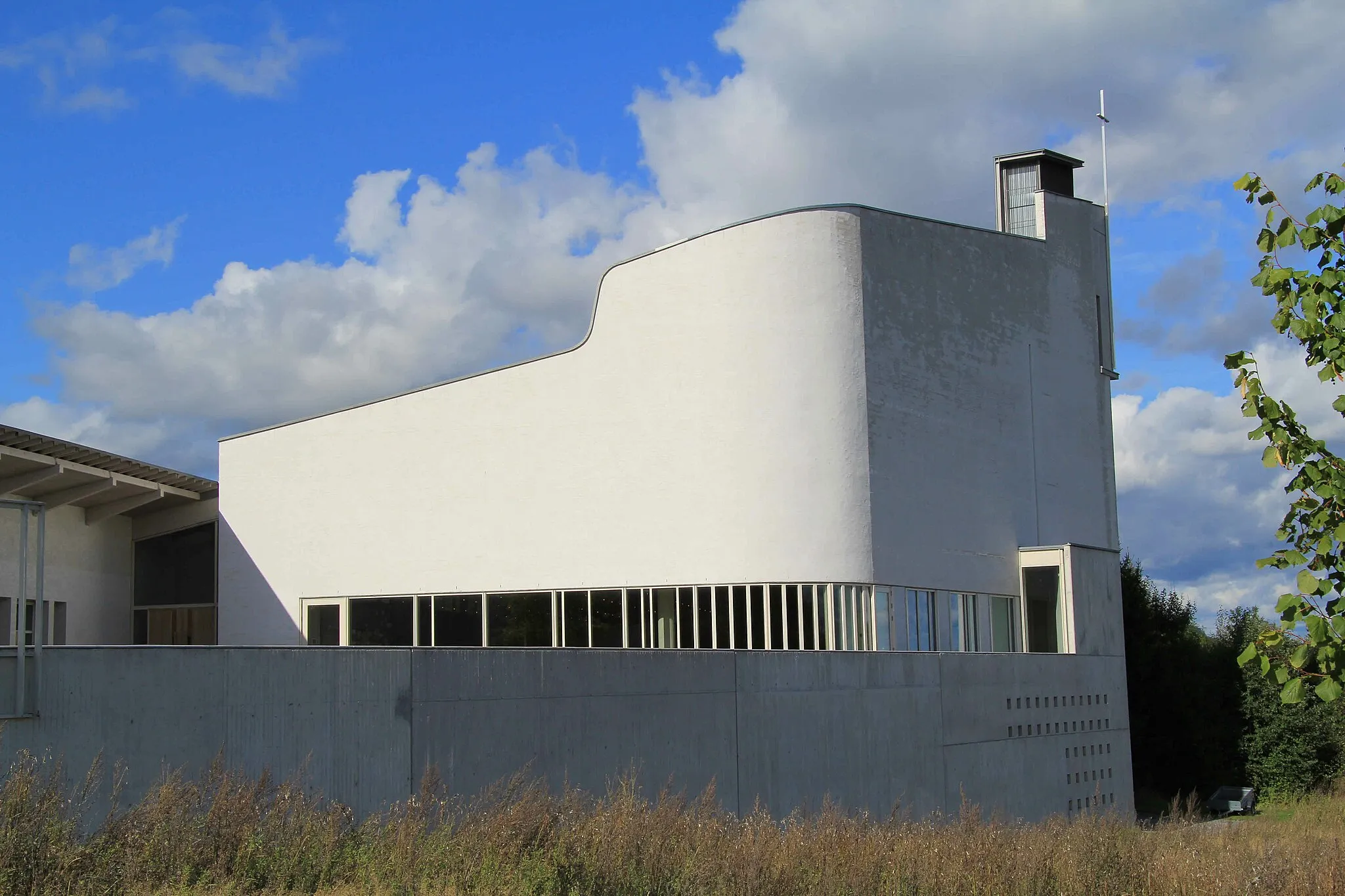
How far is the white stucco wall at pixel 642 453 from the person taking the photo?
2584 centimetres

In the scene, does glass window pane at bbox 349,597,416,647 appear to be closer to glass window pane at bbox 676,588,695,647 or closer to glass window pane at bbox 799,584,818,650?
glass window pane at bbox 676,588,695,647

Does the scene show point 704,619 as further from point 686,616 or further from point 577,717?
point 577,717

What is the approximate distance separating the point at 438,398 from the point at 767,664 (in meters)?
11.9

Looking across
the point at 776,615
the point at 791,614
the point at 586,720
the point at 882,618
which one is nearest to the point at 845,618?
the point at 882,618

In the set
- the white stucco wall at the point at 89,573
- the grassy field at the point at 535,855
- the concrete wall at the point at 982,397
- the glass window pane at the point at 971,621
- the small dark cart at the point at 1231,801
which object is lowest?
the small dark cart at the point at 1231,801

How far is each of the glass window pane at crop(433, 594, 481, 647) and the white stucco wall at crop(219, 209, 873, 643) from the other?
366mm

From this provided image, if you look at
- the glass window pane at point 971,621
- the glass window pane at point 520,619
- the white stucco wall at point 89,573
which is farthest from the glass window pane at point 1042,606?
the white stucco wall at point 89,573

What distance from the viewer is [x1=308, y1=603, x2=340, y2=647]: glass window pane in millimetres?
30016

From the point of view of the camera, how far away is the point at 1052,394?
31.7 meters

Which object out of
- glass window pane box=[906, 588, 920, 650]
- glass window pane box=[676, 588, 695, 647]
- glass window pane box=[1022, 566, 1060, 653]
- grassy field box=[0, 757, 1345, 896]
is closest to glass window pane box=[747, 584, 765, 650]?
glass window pane box=[676, 588, 695, 647]

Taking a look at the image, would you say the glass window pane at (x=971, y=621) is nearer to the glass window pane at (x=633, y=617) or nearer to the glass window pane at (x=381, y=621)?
the glass window pane at (x=633, y=617)

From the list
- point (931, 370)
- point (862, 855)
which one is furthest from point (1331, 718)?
point (862, 855)

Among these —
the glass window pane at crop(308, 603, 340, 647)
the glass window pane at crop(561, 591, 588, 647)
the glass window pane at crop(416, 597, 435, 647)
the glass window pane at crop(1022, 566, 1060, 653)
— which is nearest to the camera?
the glass window pane at crop(561, 591, 588, 647)

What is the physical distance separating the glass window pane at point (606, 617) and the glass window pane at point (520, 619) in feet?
3.61
